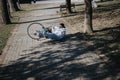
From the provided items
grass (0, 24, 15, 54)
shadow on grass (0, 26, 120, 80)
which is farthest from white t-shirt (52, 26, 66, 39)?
grass (0, 24, 15, 54)

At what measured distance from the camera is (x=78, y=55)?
11.5 meters

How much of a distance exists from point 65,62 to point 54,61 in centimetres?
47

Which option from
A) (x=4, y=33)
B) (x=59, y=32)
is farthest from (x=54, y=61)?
(x=4, y=33)

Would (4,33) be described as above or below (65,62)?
below

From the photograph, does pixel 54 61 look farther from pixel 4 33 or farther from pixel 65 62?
pixel 4 33

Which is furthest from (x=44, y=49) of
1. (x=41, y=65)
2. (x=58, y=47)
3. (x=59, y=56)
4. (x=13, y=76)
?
(x=13, y=76)

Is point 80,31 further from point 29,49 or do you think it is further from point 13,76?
point 13,76

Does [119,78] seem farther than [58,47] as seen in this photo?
No

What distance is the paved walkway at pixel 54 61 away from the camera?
9.48 m

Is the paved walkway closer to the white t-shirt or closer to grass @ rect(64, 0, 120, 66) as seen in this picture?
the white t-shirt

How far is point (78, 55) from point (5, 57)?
9.85 ft

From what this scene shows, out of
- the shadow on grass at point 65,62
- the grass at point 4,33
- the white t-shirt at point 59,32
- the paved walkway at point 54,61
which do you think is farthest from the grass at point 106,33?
the grass at point 4,33

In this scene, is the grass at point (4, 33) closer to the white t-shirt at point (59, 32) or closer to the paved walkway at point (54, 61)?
the paved walkway at point (54, 61)

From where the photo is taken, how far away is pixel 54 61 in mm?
11000
